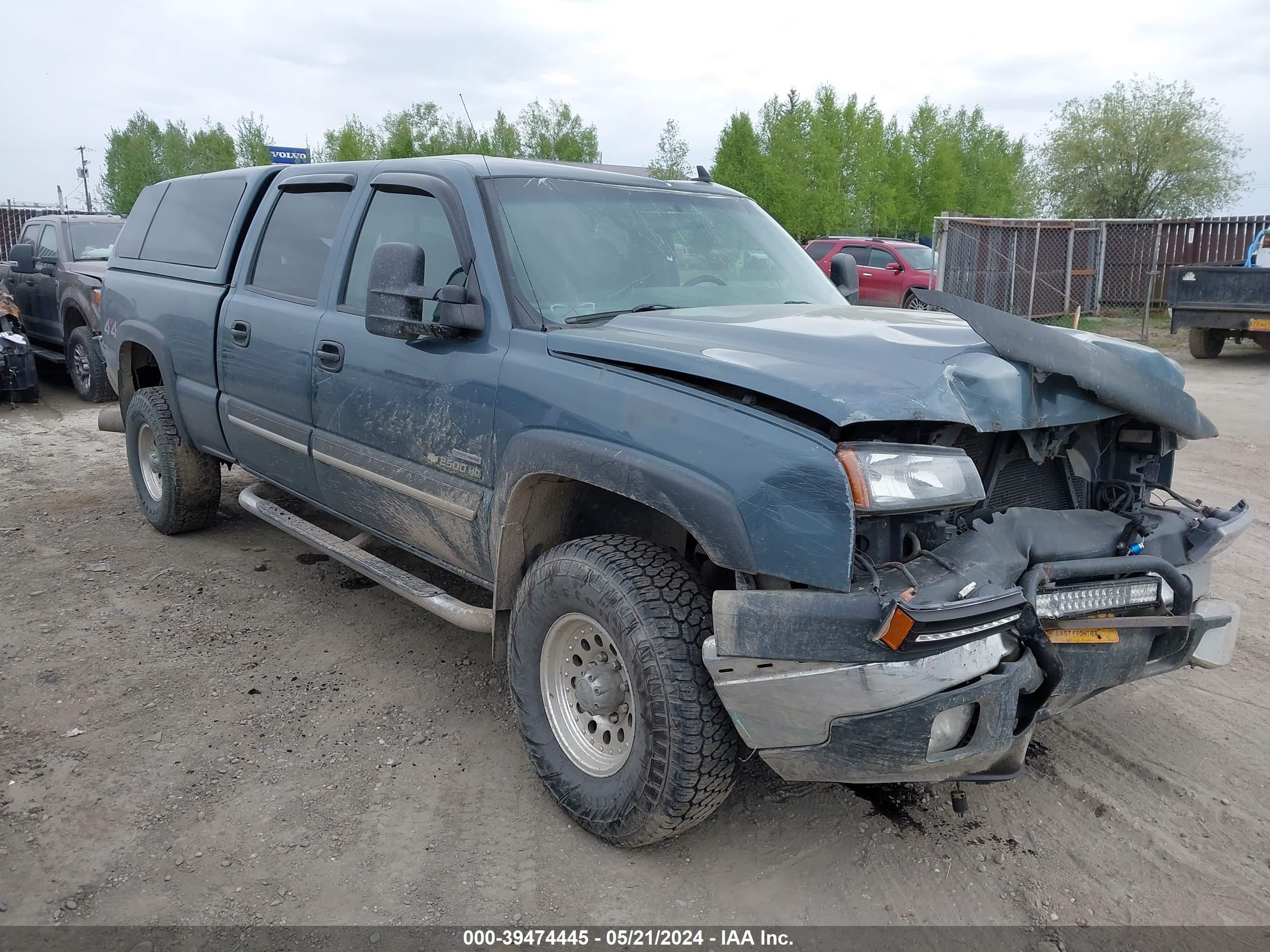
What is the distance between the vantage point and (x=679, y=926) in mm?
2607

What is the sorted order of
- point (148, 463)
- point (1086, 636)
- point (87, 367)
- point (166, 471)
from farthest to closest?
point (87, 367), point (148, 463), point (166, 471), point (1086, 636)

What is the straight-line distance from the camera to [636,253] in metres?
3.65

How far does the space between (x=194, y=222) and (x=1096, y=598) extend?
4776 mm

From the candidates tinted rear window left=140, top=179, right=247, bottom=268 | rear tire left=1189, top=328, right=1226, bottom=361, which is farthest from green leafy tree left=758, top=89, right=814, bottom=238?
tinted rear window left=140, top=179, right=247, bottom=268

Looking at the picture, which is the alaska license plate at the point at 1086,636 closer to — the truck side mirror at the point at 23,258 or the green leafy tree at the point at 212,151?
the truck side mirror at the point at 23,258

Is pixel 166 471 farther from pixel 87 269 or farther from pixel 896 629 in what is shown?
pixel 87 269

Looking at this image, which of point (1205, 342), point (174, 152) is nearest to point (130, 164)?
point (174, 152)

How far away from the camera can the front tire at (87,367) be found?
10.2 m

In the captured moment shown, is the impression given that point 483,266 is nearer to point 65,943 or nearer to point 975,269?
point 65,943

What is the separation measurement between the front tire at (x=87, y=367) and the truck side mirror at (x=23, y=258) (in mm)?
735

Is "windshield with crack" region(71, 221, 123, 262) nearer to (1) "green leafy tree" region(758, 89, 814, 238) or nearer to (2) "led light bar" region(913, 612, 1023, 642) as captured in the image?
(2) "led light bar" region(913, 612, 1023, 642)

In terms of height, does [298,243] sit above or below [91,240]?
below

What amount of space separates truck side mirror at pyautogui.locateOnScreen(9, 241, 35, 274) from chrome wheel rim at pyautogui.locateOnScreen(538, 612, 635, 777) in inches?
371

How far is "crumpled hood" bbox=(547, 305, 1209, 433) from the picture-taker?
2463mm
